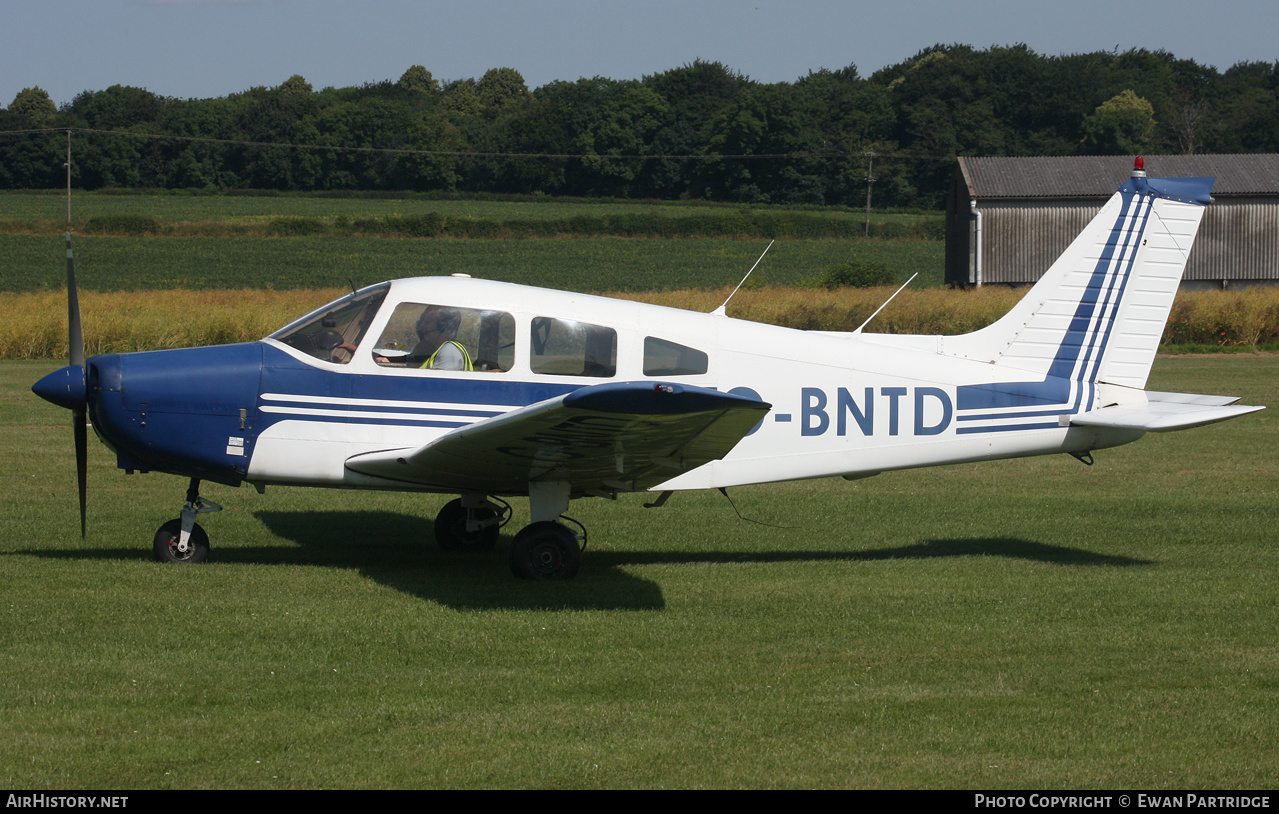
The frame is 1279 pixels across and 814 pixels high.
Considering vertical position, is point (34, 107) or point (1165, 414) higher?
point (34, 107)

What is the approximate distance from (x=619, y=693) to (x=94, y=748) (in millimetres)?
2375

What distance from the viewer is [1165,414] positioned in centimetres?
850

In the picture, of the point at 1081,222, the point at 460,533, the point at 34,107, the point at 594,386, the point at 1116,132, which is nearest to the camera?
the point at 594,386

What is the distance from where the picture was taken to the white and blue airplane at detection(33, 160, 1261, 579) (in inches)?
314

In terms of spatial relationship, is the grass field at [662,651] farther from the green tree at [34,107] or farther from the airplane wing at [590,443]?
the green tree at [34,107]

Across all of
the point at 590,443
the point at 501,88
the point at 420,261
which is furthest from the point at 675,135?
the point at 590,443

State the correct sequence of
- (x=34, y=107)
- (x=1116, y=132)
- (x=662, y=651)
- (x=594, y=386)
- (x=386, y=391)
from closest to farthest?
(x=662, y=651)
(x=594, y=386)
(x=386, y=391)
(x=1116, y=132)
(x=34, y=107)

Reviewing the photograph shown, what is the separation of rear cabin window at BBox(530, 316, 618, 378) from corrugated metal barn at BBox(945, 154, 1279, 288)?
31.4 metres

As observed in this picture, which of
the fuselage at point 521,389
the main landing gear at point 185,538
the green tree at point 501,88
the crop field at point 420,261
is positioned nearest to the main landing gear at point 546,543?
the fuselage at point 521,389

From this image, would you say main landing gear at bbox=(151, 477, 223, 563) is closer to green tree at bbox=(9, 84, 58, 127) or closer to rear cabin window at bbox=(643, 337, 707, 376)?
rear cabin window at bbox=(643, 337, 707, 376)

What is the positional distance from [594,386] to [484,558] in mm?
2217

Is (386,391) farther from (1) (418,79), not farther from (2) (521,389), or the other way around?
(1) (418,79)
